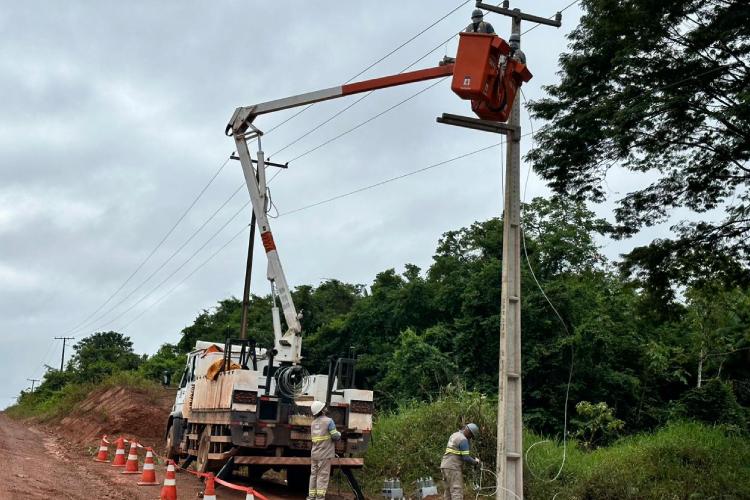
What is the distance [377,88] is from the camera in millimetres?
14328

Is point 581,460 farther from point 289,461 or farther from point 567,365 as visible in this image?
point 567,365

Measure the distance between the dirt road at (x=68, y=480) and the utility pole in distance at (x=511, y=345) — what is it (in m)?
5.87

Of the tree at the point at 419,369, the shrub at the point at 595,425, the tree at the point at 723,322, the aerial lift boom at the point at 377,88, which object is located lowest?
the shrub at the point at 595,425

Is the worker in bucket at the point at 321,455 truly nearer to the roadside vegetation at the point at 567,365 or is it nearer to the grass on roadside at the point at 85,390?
the roadside vegetation at the point at 567,365

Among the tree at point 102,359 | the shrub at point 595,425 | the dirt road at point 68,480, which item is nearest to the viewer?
the dirt road at point 68,480

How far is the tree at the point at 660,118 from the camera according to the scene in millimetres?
13133

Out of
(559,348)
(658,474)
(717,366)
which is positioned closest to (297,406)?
(658,474)

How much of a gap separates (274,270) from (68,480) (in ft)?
18.5

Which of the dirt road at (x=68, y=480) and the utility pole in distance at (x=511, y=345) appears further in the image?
→ the dirt road at (x=68, y=480)

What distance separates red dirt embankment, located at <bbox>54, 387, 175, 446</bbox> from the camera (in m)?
28.0

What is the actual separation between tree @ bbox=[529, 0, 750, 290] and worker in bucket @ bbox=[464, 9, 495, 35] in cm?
348

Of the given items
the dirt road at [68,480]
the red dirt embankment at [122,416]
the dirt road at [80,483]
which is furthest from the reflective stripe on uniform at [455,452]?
the red dirt embankment at [122,416]

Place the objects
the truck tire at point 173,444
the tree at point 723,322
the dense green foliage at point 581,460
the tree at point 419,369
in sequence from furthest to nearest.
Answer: the tree at point 419,369 → the tree at point 723,322 → the truck tire at point 173,444 → the dense green foliage at point 581,460

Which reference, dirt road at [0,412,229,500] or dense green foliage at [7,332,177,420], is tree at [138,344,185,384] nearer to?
dense green foliage at [7,332,177,420]
